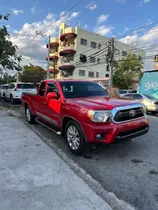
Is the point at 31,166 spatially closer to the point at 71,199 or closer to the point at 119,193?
the point at 71,199

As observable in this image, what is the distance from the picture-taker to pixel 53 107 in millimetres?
4984

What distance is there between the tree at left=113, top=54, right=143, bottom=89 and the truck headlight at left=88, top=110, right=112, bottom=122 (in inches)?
1153

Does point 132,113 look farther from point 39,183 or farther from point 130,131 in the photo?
point 39,183

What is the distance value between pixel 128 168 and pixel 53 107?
2559mm

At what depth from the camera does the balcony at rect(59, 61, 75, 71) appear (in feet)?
128

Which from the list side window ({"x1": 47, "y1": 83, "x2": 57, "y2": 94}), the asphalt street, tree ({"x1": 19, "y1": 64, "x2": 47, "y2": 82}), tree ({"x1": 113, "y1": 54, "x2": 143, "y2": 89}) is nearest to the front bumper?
the asphalt street

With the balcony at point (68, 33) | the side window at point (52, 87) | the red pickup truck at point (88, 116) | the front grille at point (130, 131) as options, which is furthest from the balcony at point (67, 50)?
the front grille at point (130, 131)

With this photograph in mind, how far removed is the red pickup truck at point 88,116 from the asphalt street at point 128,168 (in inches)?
18.8

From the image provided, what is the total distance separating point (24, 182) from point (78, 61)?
123 ft

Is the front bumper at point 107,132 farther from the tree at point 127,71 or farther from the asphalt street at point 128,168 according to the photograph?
the tree at point 127,71

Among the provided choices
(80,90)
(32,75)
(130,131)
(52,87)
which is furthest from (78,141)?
(32,75)

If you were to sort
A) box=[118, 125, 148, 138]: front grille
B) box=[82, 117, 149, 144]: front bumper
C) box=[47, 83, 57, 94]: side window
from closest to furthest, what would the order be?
box=[82, 117, 149, 144]: front bumper < box=[118, 125, 148, 138]: front grille < box=[47, 83, 57, 94]: side window

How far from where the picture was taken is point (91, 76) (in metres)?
41.0

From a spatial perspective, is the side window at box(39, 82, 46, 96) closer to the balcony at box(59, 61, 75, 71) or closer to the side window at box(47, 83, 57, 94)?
the side window at box(47, 83, 57, 94)
